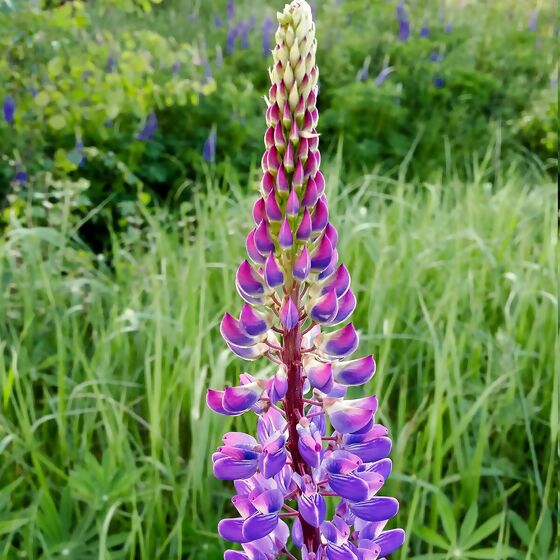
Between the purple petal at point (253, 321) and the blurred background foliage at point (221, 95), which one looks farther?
the blurred background foliage at point (221, 95)

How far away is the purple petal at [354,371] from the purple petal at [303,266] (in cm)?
14

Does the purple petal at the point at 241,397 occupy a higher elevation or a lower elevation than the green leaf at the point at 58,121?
lower

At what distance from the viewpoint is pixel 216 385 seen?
2137 mm

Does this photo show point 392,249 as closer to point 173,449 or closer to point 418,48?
point 173,449

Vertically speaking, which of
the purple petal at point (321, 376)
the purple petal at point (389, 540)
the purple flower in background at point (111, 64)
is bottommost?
the purple petal at point (389, 540)

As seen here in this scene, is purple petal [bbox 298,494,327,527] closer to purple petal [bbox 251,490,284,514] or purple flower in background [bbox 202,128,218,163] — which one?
purple petal [bbox 251,490,284,514]

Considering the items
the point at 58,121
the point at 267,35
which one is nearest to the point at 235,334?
the point at 58,121

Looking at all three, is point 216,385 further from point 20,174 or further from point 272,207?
point 20,174

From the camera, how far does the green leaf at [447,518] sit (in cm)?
→ 176

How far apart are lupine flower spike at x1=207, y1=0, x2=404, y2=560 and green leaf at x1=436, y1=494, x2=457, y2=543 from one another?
2.65 feet

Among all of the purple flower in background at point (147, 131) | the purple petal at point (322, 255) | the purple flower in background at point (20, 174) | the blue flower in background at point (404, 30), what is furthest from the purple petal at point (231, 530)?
the blue flower in background at point (404, 30)

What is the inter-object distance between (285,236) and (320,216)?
0.05 meters

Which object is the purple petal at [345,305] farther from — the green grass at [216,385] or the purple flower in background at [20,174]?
the purple flower in background at [20,174]

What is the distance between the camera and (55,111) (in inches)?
137
